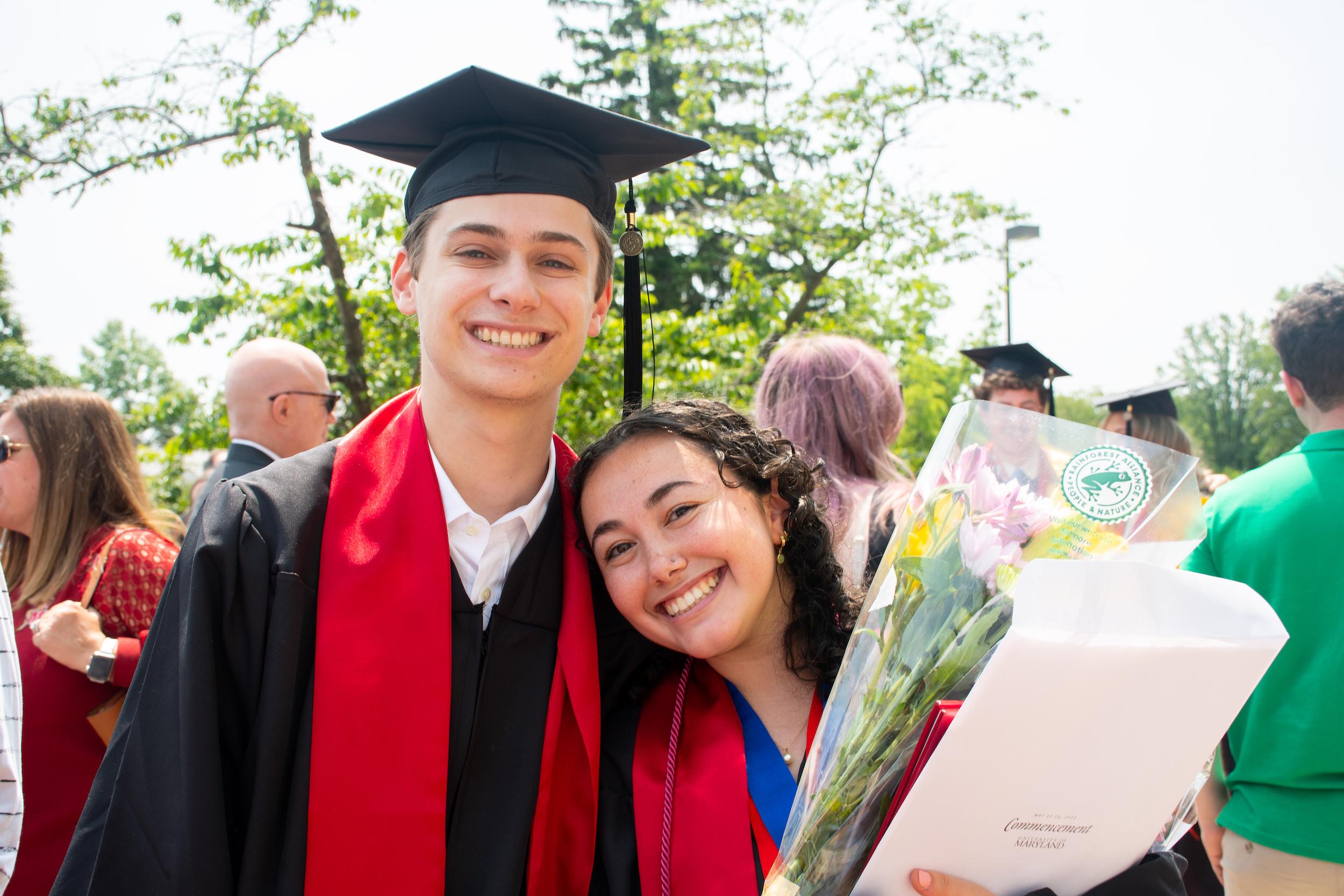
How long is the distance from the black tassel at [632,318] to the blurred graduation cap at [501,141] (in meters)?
0.14

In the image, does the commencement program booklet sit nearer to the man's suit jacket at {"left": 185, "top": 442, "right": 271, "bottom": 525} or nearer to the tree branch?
the man's suit jacket at {"left": 185, "top": 442, "right": 271, "bottom": 525}

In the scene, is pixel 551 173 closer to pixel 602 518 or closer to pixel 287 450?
pixel 602 518

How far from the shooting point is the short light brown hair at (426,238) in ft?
6.25

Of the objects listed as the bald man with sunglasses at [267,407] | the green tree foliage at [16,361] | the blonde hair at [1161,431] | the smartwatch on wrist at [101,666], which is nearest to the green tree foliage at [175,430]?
the bald man with sunglasses at [267,407]

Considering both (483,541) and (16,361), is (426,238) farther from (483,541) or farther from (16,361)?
(16,361)

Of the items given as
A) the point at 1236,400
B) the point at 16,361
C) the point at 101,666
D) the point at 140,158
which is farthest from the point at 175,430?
the point at 1236,400

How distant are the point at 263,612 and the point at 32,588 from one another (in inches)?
70.0

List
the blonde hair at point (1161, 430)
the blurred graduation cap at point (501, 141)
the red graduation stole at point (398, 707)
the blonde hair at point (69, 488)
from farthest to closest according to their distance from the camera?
the blonde hair at point (1161, 430) < the blonde hair at point (69, 488) < the blurred graduation cap at point (501, 141) < the red graduation stole at point (398, 707)

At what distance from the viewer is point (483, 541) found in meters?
1.78

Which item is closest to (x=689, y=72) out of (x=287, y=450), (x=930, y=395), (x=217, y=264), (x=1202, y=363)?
(x=930, y=395)

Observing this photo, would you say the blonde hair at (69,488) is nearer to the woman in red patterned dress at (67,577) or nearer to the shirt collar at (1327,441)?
the woman in red patterned dress at (67,577)

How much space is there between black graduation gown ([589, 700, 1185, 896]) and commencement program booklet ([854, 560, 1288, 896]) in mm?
136

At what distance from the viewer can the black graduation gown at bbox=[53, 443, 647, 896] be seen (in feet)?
4.48

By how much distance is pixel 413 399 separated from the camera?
196 centimetres
